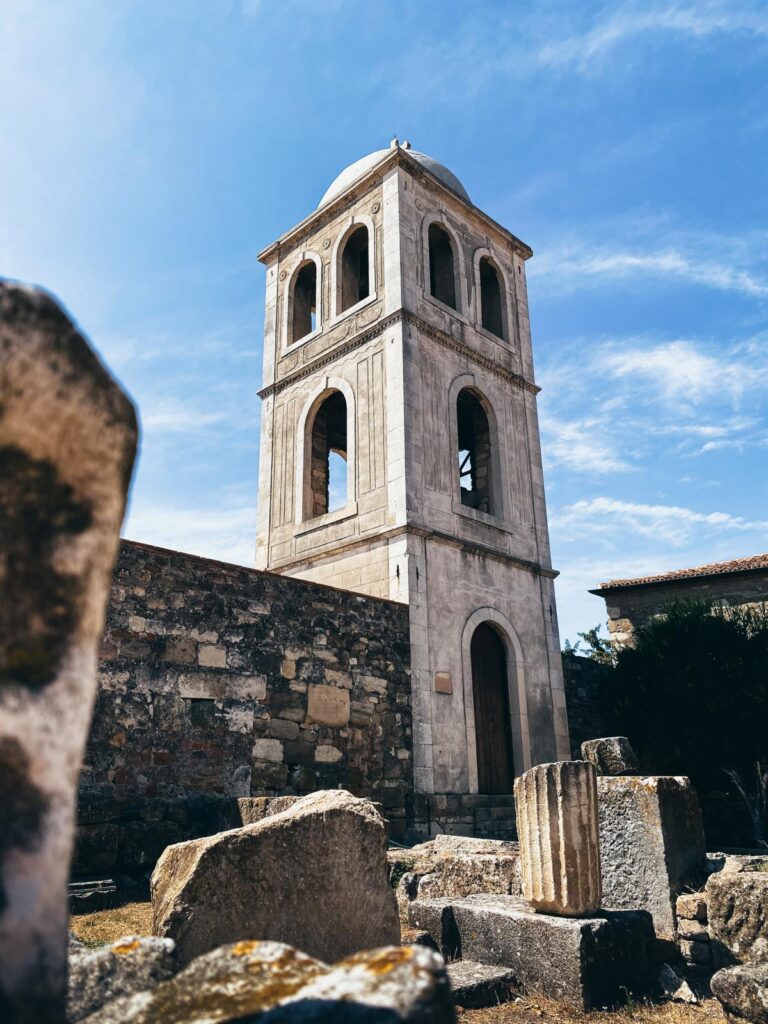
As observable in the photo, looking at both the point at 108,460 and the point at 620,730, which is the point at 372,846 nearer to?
the point at 108,460

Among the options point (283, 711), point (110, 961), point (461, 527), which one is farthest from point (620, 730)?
point (110, 961)

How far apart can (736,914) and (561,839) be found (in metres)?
1.12

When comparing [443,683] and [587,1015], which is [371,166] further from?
[587,1015]

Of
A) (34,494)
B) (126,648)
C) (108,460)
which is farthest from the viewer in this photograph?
(126,648)

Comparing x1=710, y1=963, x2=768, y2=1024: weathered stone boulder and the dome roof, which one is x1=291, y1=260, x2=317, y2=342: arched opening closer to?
the dome roof

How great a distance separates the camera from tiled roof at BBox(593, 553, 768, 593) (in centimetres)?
1408

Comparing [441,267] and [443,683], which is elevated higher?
[441,267]

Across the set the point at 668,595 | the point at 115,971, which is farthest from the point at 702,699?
the point at 115,971

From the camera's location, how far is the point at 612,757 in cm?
598

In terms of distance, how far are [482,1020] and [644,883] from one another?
2233 mm

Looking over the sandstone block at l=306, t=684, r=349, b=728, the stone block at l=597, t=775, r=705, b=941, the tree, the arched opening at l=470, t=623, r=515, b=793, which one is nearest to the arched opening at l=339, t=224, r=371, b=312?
the arched opening at l=470, t=623, r=515, b=793

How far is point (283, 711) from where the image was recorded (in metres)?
8.67

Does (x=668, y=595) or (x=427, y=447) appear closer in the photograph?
(x=427, y=447)

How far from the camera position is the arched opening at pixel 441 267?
46.6 ft
